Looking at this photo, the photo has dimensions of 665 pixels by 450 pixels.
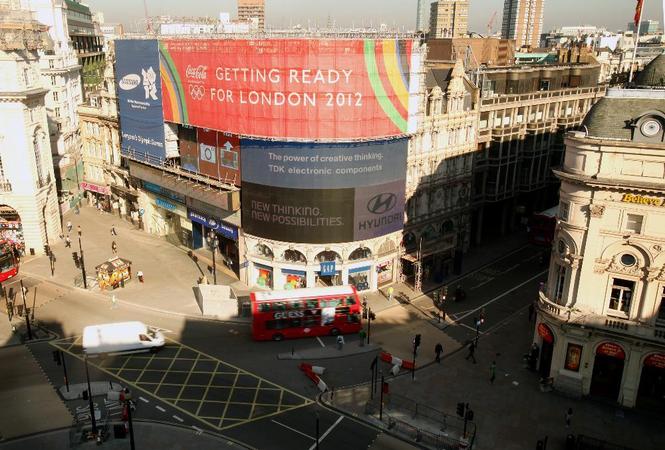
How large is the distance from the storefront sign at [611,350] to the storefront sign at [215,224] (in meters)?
33.8

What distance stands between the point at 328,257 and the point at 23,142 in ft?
117

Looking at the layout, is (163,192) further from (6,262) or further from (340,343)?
(340,343)

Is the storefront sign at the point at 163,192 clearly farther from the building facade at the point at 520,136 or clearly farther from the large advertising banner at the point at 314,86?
the building facade at the point at 520,136

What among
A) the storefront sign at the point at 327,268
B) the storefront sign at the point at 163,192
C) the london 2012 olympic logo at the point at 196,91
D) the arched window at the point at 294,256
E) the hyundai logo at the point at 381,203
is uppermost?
the london 2012 olympic logo at the point at 196,91

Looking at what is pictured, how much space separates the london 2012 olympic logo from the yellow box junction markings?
2475cm

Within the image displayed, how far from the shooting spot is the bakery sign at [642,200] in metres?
34.0

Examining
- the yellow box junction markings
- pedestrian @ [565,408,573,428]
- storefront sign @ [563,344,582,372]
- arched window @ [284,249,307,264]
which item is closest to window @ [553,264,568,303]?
storefront sign @ [563,344,582,372]

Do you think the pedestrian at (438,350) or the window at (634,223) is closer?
the window at (634,223)

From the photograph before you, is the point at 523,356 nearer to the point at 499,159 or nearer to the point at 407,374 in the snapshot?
the point at 407,374

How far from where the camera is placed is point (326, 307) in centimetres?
4516

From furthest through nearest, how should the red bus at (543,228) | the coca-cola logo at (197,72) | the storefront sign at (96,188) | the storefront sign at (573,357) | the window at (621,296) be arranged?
the storefront sign at (96,188), the red bus at (543,228), the coca-cola logo at (197,72), the storefront sign at (573,357), the window at (621,296)

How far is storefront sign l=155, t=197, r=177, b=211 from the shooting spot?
212 ft

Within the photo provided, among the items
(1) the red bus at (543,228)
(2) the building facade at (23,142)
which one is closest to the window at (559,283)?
(1) the red bus at (543,228)

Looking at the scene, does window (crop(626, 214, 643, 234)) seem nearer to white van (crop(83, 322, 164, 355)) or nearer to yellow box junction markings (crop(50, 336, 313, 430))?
yellow box junction markings (crop(50, 336, 313, 430))
